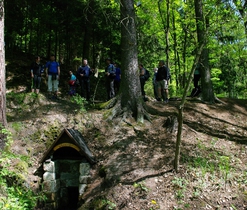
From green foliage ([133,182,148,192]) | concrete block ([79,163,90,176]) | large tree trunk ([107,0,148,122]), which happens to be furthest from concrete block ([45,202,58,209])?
large tree trunk ([107,0,148,122])

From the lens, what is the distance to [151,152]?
7020 mm

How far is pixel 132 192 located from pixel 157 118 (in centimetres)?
355

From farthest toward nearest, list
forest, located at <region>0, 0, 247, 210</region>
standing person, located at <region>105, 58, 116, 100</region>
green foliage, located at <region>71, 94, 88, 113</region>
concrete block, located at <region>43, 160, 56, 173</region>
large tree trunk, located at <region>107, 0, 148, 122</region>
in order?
standing person, located at <region>105, 58, 116, 100</region>
green foliage, located at <region>71, 94, 88, 113</region>
large tree trunk, located at <region>107, 0, 148, 122</region>
concrete block, located at <region>43, 160, 56, 173</region>
forest, located at <region>0, 0, 247, 210</region>

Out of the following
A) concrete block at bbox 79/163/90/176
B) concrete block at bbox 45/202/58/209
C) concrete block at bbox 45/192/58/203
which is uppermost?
concrete block at bbox 79/163/90/176

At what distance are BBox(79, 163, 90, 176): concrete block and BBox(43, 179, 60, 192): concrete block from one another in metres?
0.92

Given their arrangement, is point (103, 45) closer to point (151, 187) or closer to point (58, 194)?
point (58, 194)

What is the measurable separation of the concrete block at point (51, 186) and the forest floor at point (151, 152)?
0.94 ft

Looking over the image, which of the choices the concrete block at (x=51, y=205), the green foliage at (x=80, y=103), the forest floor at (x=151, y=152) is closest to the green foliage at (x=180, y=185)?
the forest floor at (x=151, y=152)

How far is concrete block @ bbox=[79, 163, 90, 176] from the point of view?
7.16m

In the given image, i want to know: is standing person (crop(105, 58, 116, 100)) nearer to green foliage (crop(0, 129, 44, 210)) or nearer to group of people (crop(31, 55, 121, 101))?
group of people (crop(31, 55, 121, 101))

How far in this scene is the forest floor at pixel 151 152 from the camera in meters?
5.53

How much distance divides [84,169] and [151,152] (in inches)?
80.1

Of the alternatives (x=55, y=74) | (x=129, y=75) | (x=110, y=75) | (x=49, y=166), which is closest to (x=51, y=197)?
(x=49, y=166)

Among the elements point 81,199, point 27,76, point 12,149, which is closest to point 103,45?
point 27,76
